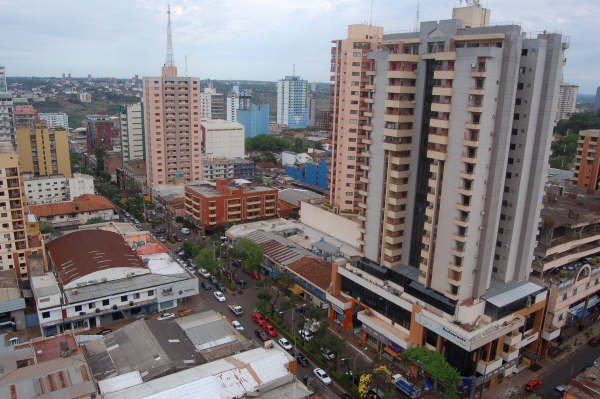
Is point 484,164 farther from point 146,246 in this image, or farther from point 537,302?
point 146,246

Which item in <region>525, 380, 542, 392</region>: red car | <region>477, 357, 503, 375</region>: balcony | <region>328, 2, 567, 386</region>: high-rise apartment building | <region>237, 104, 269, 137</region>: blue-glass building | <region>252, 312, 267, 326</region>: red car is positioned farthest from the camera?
<region>237, 104, 269, 137</region>: blue-glass building

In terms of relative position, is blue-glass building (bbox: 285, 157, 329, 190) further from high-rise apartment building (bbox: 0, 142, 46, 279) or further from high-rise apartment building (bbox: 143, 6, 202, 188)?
high-rise apartment building (bbox: 0, 142, 46, 279)

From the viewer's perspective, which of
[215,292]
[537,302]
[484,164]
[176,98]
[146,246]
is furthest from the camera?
[176,98]

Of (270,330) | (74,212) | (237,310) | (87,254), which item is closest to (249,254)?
(237,310)

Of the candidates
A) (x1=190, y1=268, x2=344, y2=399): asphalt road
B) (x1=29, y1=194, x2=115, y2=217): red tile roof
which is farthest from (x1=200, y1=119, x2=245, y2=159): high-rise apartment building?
(x1=190, y1=268, x2=344, y2=399): asphalt road

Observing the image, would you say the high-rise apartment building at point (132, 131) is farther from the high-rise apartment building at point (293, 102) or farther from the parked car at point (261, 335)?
the high-rise apartment building at point (293, 102)

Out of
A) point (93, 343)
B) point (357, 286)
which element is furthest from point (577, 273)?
point (93, 343)
